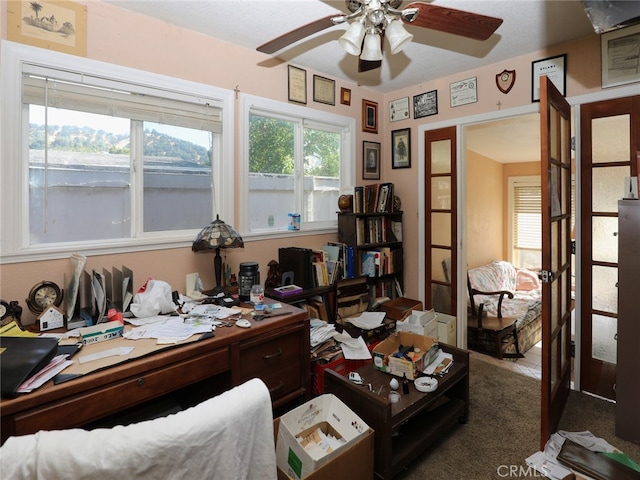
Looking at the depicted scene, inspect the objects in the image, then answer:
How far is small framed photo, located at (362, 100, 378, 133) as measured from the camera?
3.46 m

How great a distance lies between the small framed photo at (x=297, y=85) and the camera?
2.84m

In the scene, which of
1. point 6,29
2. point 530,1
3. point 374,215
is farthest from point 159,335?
point 530,1

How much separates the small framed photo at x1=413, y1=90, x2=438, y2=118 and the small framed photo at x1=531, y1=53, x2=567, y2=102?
81cm

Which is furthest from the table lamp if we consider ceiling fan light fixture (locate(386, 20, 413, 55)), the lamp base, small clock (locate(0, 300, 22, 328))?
ceiling fan light fixture (locate(386, 20, 413, 55))

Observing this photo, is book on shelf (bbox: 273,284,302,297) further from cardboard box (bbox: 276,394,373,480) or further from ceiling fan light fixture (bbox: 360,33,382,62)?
ceiling fan light fixture (bbox: 360,33,382,62)

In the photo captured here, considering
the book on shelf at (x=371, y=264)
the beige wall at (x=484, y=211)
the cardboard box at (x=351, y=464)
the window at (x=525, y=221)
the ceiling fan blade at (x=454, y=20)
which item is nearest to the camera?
the cardboard box at (x=351, y=464)

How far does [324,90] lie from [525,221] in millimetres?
4364

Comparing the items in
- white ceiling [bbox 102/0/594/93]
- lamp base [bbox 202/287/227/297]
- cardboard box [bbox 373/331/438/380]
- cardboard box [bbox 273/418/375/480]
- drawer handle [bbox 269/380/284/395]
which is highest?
white ceiling [bbox 102/0/594/93]

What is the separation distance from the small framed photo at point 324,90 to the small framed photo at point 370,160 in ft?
1.90

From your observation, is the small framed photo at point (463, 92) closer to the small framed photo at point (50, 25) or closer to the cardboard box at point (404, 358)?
the cardboard box at point (404, 358)

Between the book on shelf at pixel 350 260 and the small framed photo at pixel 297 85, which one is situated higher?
the small framed photo at pixel 297 85

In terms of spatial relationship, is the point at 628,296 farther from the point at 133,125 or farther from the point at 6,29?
the point at 6,29

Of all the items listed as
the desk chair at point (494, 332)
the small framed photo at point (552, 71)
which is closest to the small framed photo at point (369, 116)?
the small framed photo at point (552, 71)

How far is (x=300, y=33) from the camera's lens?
1.74 meters
